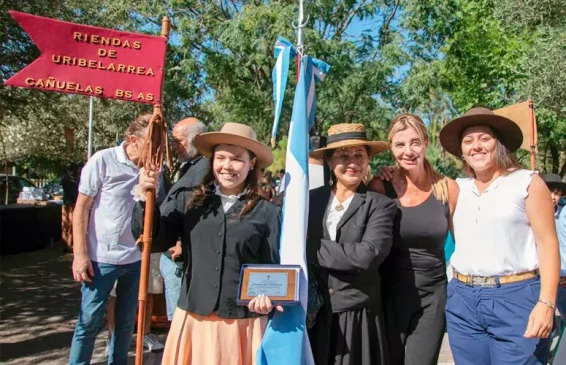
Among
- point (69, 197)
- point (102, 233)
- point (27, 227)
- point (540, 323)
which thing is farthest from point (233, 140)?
point (27, 227)

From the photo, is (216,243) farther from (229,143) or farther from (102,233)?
(102,233)

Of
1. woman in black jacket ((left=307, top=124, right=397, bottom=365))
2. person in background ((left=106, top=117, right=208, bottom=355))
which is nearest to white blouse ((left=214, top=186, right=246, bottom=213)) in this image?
woman in black jacket ((left=307, top=124, right=397, bottom=365))

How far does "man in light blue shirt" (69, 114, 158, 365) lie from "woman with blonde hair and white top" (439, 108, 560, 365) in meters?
2.14

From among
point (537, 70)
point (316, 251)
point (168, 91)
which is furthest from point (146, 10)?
point (316, 251)

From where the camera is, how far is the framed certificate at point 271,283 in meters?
2.42

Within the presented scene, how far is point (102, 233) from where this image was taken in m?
3.45

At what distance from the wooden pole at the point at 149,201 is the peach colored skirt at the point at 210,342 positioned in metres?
0.19

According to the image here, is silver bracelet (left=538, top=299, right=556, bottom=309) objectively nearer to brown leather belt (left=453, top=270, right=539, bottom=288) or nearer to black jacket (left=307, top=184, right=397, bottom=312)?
brown leather belt (left=453, top=270, right=539, bottom=288)

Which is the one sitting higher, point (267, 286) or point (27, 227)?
point (27, 227)

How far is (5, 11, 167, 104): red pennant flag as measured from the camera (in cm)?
250

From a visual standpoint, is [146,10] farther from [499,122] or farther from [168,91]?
[499,122]

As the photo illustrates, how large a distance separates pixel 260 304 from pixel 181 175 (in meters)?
2.11

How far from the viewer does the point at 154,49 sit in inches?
109

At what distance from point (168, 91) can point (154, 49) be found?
9537mm
